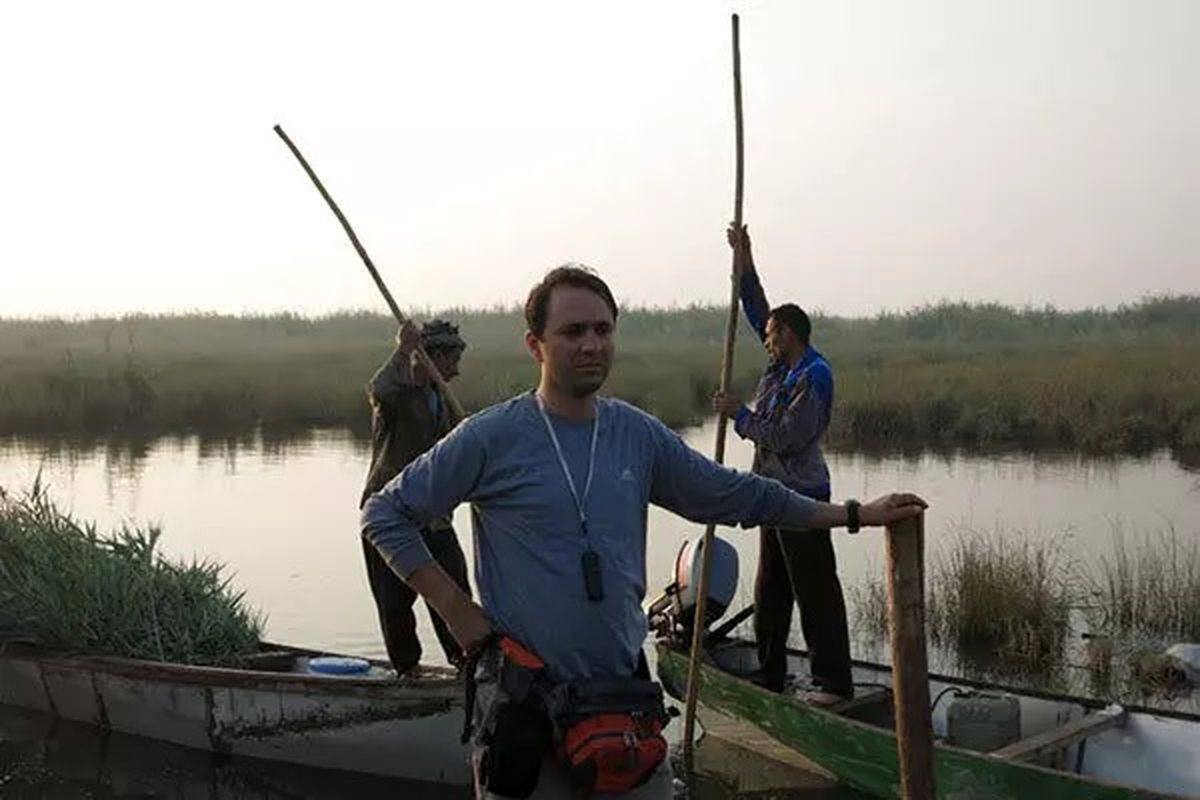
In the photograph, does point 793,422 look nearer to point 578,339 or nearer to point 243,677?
point 243,677

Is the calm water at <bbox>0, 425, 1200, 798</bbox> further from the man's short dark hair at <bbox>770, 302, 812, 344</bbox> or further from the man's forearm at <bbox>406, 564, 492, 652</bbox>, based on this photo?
the man's forearm at <bbox>406, 564, 492, 652</bbox>

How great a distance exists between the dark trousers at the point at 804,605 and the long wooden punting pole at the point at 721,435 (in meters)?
0.31

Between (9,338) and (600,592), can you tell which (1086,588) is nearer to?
(600,592)

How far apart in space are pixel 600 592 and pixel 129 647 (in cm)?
584

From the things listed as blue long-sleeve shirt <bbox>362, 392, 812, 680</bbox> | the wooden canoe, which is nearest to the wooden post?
blue long-sleeve shirt <bbox>362, 392, 812, 680</bbox>

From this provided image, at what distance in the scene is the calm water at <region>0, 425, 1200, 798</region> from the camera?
11.0m

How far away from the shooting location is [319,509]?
17.2 m

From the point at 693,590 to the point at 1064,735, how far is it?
2032 mm

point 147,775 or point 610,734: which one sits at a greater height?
point 610,734

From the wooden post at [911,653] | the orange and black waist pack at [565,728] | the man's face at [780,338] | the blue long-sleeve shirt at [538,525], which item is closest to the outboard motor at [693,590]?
the man's face at [780,338]

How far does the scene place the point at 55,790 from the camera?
777cm

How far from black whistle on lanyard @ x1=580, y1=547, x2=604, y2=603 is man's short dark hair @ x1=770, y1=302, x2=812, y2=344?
3929mm

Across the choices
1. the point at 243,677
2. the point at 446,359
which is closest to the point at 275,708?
the point at 243,677

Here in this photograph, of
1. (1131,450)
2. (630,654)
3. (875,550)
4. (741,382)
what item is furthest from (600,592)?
(741,382)
